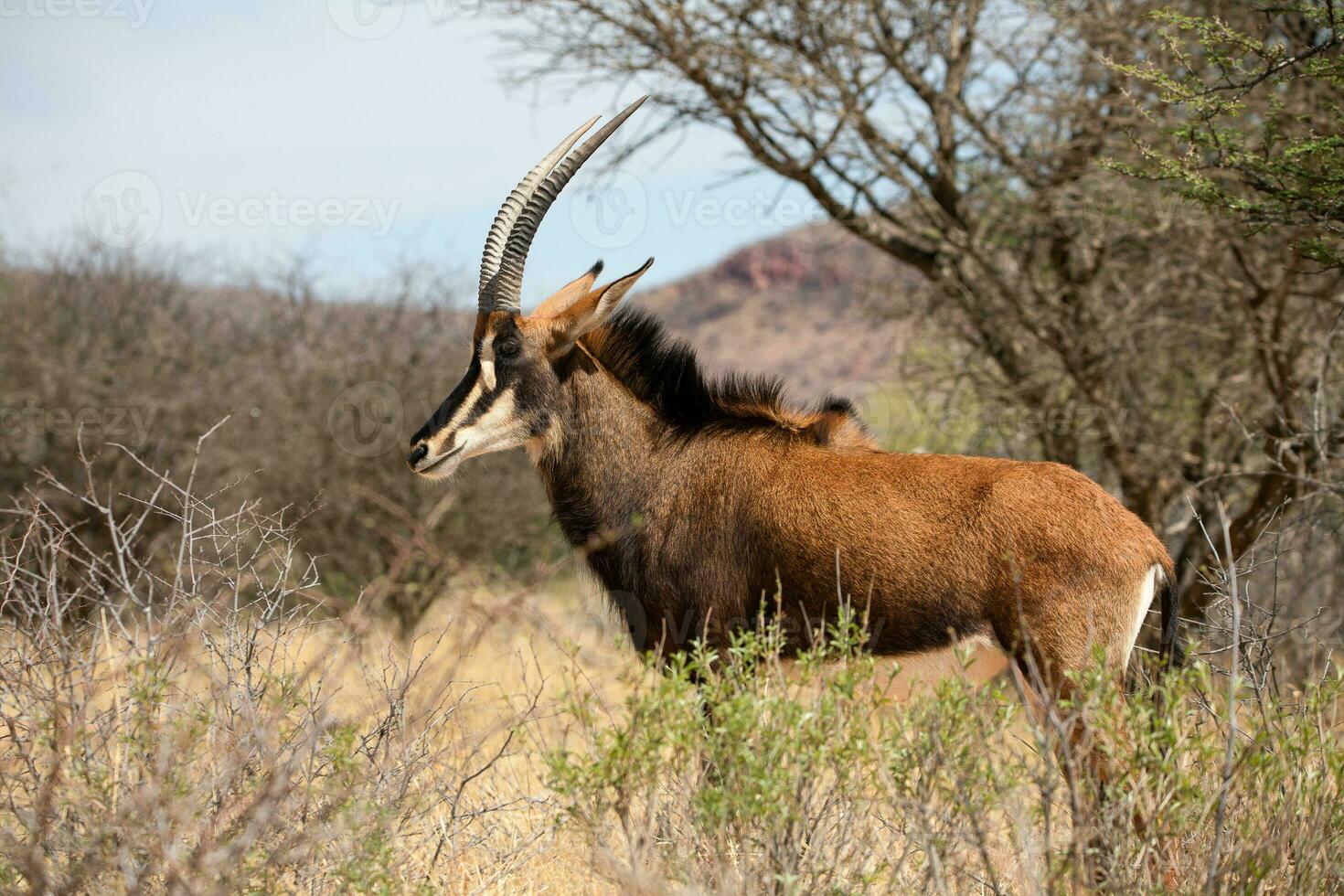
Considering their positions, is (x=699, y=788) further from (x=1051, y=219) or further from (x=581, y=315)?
(x=1051, y=219)

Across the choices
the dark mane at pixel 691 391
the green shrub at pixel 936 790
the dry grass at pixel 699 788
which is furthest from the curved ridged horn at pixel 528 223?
the green shrub at pixel 936 790

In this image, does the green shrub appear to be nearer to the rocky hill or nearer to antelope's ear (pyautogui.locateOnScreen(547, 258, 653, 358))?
antelope's ear (pyautogui.locateOnScreen(547, 258, 653, 358))

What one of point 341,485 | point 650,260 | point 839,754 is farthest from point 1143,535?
point 341,485

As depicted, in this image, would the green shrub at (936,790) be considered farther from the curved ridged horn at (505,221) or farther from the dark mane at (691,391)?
the curved ridged horn at (505,221)

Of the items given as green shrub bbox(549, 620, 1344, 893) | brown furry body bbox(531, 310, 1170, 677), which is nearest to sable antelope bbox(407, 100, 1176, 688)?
brown furry body bbox(531, 310, 1170, 677)

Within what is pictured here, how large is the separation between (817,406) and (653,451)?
30.1 inches

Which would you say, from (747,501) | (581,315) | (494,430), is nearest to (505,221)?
(581,315)

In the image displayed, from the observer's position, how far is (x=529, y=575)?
39.4 feet

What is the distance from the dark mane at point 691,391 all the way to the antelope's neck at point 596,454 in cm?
9

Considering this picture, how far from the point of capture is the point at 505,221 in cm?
525

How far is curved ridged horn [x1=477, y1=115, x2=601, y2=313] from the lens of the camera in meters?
5.09

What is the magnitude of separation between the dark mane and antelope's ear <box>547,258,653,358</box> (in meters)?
0.14

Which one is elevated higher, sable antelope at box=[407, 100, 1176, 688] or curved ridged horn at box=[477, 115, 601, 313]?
curved ridged horn at box=[477, 115, 601, 313]

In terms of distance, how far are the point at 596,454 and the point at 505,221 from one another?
1144 mm
